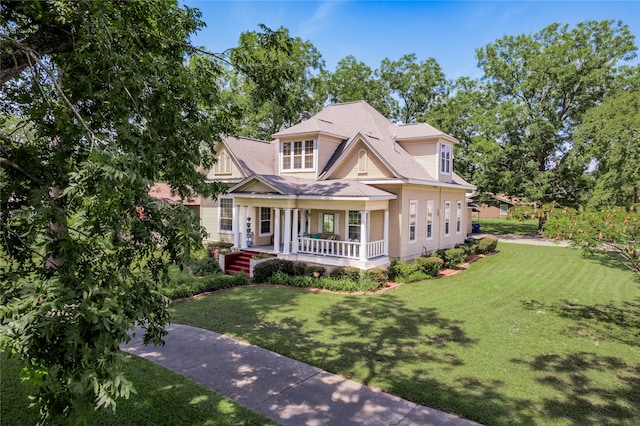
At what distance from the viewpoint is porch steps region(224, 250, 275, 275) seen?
17.6m

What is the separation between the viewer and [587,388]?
7188 mm

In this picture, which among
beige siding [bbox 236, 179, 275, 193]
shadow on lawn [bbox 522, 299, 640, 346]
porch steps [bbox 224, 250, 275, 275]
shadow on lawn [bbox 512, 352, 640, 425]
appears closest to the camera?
shadow on lawn [bbox 512, 352, 640, 425]

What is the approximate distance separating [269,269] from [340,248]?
3831 mm

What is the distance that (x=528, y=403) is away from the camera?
660 centimetres

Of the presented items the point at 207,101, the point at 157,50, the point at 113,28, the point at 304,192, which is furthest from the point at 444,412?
the point at 304,192

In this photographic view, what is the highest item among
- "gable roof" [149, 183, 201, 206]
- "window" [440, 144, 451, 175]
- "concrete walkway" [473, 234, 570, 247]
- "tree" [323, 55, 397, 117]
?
"tree" [323, 55, 397, 117]

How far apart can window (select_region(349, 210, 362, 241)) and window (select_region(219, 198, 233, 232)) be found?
831cm

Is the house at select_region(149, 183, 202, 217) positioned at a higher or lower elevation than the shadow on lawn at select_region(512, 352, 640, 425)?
higher

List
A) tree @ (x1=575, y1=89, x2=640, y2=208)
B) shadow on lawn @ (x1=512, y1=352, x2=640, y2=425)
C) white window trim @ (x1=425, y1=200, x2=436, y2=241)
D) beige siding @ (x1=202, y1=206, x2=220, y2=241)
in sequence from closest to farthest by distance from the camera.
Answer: shadow on lawn @ (x1=512, y1=352, x2=640, y2=425), white window trim @ (x1=425, y1=200, x2=436, y2=241), beige siding @ (x1=202, y1=206, x2=220, y2=241), tree @ (x1=575, y1=89, x2=640, y2=208)

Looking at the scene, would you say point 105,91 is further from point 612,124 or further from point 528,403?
point 612,124

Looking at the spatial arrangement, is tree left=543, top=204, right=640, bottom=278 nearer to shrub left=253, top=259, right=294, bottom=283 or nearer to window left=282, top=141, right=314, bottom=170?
shrub left=253, top=259, right=294, bottom=283

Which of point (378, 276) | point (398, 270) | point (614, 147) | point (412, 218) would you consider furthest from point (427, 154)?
point (614, 147)

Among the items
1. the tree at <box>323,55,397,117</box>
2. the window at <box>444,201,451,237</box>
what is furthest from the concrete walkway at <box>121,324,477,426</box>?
the tree at <box>323,55,397,117</box>

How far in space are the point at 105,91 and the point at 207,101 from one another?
6.79ft
